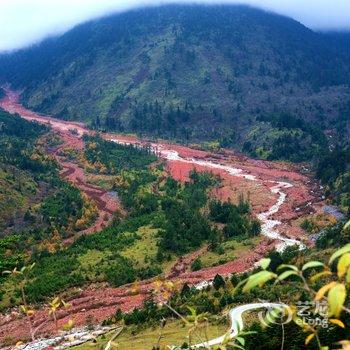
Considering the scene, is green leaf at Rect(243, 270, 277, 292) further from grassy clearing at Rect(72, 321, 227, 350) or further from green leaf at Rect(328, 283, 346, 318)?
grassy clearing at Rect(72, 321, 227, 350)

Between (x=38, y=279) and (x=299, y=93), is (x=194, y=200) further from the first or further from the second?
(x=299, y=93)

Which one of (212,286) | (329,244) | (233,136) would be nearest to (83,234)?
(212,286)

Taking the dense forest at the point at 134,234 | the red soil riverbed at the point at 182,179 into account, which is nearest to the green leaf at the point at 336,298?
the red soil riverbed at the point at 182,179

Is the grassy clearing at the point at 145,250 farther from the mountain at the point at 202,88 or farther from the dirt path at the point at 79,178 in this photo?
the mountain at the point at 202,88

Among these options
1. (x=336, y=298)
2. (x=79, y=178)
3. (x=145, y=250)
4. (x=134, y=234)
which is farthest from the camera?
(x=79, y=178)

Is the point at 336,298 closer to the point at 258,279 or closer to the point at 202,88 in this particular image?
the point at 258,279

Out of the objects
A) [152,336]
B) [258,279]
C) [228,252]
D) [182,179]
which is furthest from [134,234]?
[258,279]

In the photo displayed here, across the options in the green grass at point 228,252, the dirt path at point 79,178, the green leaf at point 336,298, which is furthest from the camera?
the dirt path at point 79,178
